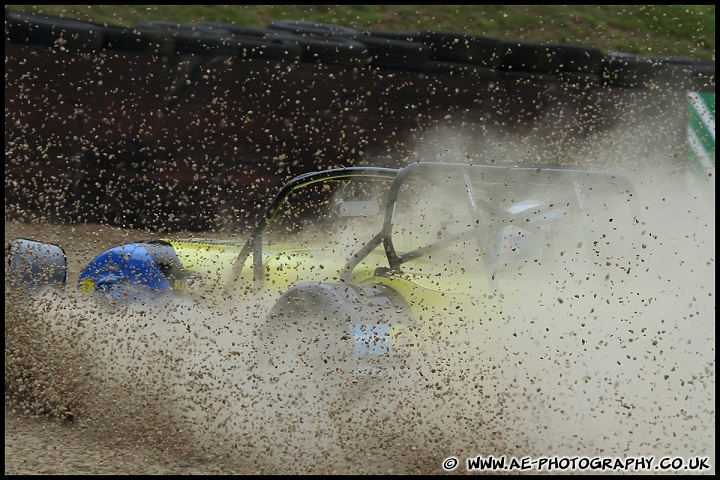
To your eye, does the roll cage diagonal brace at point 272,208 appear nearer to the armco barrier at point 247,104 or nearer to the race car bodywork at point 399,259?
the race car bodywork at point 399,259

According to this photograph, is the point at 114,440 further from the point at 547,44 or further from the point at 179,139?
the point at 547,44

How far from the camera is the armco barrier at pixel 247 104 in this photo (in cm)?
684

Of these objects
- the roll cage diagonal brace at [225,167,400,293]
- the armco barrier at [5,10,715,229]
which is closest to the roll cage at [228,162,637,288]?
the roll cage diagonal brace at [225,167,400,293]

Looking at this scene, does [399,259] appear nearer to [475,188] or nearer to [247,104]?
[475,188]

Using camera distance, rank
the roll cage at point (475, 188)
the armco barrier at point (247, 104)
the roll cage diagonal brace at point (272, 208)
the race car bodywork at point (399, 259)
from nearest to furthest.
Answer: the race car bodywork at point (399, 259) < the roll cage at point (475, 188) < the roll cage diagonal brace at point (272, 208) < the armco barrier at point (247, 104)

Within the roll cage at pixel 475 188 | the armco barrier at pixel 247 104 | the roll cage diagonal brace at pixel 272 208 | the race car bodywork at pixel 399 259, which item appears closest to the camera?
the race car bodywork at pixel 399 259

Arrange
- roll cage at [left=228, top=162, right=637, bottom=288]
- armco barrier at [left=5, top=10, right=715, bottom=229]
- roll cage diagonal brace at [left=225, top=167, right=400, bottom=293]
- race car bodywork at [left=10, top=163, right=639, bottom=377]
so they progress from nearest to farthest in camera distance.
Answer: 1. race car bodywork at [left=10, top=163, right=639, bottom=377]
2. roll cage at [left=228, top=162, right=637, bottom=288]
3. roll cage diagonal brace at [left=225, top=167, right=400, bottom=293]
4. armco barrier at [left=5, top=10, right=715, bottom=229]

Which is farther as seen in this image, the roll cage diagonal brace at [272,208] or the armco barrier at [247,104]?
the armco barrier at [247,104]

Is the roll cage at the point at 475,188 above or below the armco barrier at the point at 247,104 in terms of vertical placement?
above

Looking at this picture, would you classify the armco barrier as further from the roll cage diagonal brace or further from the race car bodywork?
the roll cage diagonal brace

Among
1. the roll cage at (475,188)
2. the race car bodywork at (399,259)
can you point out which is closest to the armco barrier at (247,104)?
the race car bodywork at (399,259)

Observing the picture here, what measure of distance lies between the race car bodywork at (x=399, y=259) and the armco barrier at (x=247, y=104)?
3.03 m

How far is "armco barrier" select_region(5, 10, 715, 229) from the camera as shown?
6.84m

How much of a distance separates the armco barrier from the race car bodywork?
9.94 ft
